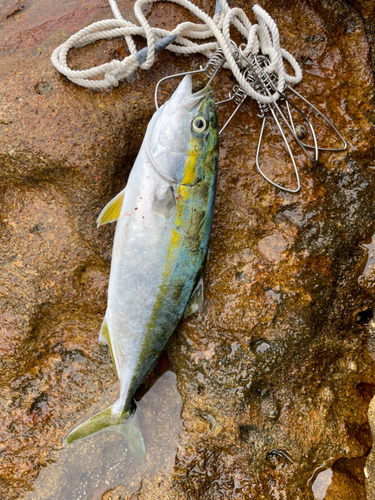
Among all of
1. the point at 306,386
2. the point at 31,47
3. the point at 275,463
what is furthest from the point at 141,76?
the point at 275,463

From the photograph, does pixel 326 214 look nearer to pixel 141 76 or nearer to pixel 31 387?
pixel 141 76

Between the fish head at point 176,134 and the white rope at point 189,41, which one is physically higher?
the white rope at point 189,41

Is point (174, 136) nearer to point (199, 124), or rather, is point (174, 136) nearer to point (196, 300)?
point (199, 124)

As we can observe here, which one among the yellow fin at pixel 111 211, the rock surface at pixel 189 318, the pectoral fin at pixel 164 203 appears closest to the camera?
the pectoral fin at pixel 164 203

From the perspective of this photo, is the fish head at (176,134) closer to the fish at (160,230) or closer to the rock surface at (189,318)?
the fish at (160,230)

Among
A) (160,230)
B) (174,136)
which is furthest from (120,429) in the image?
(174,136)

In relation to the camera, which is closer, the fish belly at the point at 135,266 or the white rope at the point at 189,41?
the fish belly at the point at 135,266

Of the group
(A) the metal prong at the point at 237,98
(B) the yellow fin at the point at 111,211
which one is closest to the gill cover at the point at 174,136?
(B) the yellow fin at the point at 111,211

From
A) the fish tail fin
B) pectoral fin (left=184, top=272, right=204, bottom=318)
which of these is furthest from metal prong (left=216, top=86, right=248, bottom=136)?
the fish tail fin
